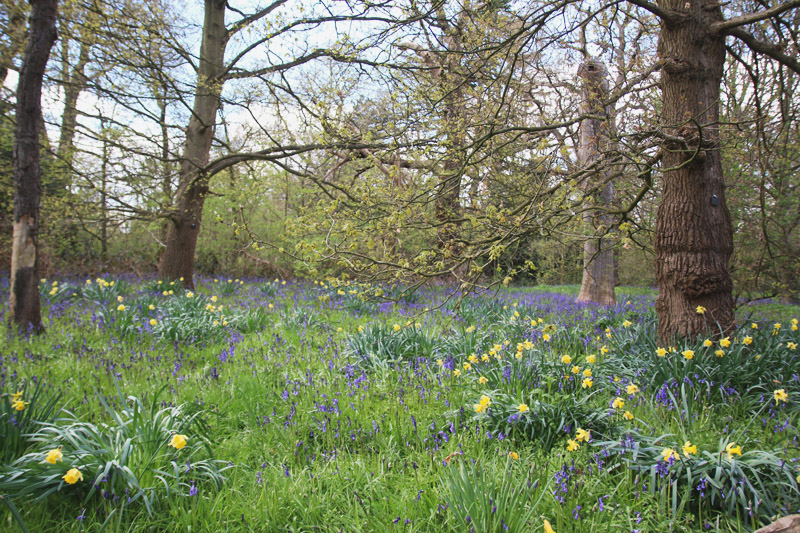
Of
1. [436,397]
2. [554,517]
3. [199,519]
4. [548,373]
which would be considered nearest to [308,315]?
[436,397]

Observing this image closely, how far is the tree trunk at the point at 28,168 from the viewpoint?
4512 mm

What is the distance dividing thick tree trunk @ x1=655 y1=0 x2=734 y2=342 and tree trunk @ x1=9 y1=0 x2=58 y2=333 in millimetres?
6393

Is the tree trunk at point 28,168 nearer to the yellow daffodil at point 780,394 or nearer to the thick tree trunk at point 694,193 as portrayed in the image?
the thick tree trunk at point 694,193

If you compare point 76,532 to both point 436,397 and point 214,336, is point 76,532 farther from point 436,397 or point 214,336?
point 214,336

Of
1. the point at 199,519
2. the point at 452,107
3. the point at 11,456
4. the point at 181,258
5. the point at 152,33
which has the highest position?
the point at 152,33

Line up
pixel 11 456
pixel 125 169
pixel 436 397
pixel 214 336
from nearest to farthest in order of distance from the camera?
1. pixel 11 456
2. pixel 436 397
3. pixel 214 336
4. pixel 125 169

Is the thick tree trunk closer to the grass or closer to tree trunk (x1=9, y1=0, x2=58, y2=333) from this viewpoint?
the grass

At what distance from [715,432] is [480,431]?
1316mm

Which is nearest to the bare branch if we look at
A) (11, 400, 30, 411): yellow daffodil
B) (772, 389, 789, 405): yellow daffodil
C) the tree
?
the tree

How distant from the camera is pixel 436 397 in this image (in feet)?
9.53

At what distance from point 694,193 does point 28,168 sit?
672 centimetres

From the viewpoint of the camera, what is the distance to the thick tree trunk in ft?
11.2

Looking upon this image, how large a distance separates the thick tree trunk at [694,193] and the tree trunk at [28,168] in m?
6.39

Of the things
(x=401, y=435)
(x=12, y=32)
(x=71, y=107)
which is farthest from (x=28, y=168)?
(x=401, y=435)
